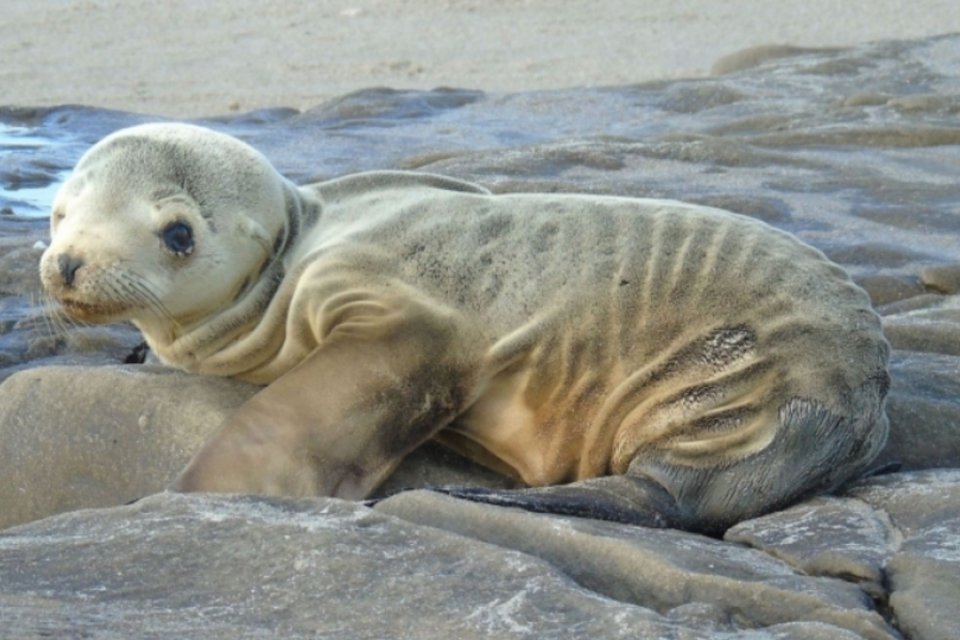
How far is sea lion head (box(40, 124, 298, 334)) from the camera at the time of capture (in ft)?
14.5

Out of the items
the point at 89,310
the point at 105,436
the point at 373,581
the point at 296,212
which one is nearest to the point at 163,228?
the point at 89,310

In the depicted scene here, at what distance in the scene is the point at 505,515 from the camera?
345 centimetres

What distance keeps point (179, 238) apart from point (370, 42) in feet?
35.6

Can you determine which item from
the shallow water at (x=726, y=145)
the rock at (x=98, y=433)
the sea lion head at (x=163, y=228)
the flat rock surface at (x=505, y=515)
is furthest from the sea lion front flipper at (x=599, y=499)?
the shallow water at (x=726, y=145)

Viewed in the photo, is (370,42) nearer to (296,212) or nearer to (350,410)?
(296,212)

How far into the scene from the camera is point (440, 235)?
4.62m

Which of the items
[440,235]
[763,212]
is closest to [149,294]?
[440,235]

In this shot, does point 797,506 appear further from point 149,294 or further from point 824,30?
point 824,30

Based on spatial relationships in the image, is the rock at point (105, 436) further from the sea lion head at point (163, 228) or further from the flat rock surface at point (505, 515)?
the sea lion head at point (163, 228)

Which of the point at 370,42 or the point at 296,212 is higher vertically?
the point at 296,212

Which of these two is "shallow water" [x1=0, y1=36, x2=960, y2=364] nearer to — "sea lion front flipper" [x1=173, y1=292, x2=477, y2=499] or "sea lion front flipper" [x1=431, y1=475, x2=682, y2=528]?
"sea lion front flipper" [x1=431, y1=475, x2=682, y2=528]

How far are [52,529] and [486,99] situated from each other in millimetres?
8865

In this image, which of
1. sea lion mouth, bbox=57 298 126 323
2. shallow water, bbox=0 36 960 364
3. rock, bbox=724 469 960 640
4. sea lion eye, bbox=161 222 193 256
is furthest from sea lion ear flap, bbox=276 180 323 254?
shallow water, bbox=0 36 960 364

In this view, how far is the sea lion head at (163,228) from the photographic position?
441cm
